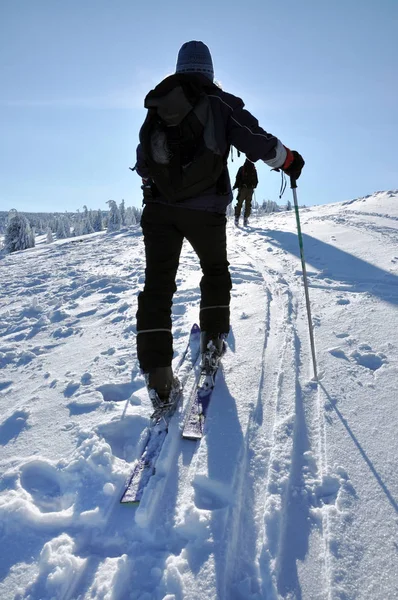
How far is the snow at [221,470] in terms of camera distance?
1337 millimetres

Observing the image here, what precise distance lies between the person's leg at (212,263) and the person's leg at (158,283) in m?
0.12

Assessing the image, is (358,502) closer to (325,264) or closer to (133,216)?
(325,264)

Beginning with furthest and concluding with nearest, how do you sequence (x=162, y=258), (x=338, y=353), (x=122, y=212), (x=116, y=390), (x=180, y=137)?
(x=122, y=212) < (x=338, y=353) < (x=116, y=390) < (x=162, y=258) < (x=180, y=137)

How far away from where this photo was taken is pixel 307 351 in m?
2.95

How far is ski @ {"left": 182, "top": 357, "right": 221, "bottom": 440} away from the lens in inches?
81.8

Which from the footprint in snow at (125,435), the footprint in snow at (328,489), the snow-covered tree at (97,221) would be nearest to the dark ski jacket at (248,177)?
the footprint in snow at (125,435)

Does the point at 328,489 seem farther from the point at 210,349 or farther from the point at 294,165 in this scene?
the point at 294,165

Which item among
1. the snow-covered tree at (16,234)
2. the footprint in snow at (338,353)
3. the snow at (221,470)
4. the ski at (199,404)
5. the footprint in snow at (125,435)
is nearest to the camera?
the snow at (221,470)

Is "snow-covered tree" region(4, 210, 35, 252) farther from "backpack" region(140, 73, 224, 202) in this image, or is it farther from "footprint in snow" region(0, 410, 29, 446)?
"backpack" region(140, 73, 224, 202)

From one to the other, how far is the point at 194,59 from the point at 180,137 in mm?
615

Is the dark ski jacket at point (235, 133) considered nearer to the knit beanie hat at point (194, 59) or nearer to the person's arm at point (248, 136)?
the person's arm at point (248, 136)

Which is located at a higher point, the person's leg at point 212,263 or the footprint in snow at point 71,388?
the person's leg at point 212,263

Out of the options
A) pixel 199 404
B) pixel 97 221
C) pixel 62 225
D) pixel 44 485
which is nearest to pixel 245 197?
pixel 199 404

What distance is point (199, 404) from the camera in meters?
2.31
